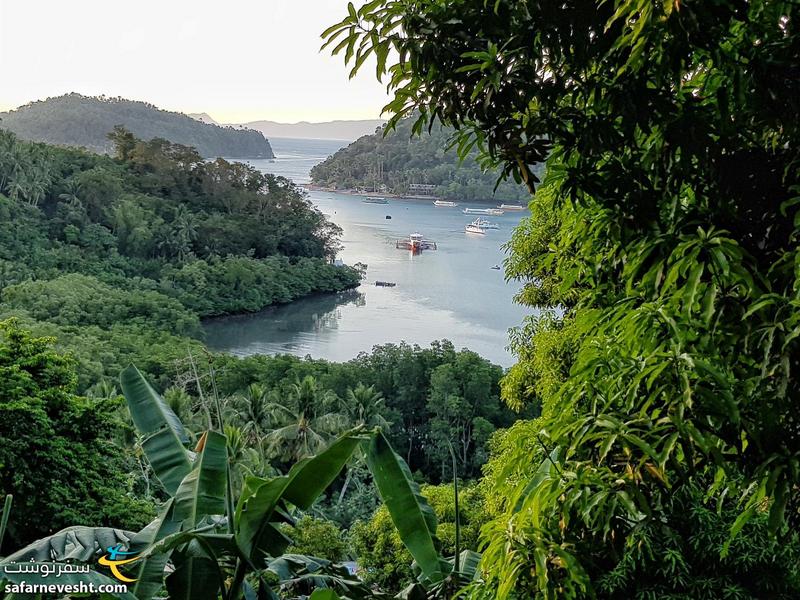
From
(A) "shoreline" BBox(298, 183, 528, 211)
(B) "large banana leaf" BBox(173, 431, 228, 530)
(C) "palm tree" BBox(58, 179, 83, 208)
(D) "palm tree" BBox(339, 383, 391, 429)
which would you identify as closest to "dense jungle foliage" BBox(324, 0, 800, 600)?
(B) "large banana leaf" BBox(173, 431, 228, 530)

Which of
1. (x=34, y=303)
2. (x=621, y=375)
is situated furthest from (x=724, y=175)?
(x=34, y=303)

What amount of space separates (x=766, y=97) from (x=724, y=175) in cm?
14

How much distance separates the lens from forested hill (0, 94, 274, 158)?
48906 millimetres

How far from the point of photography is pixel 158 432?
2.67 meters

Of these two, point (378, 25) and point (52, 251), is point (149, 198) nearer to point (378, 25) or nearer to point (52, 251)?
point (52, 251)

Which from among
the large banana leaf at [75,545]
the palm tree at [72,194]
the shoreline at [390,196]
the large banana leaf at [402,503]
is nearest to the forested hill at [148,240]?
the palm tree at [72,194]

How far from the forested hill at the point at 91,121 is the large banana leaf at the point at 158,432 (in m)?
47.7

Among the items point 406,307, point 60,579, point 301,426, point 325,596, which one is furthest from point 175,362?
point 406,307

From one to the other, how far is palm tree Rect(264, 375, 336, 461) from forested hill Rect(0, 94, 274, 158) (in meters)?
37.9

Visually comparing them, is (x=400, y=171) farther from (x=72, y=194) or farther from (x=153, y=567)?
(x=153, y=567)

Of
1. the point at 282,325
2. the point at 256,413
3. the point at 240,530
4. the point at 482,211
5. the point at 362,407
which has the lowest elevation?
the point at 282,325

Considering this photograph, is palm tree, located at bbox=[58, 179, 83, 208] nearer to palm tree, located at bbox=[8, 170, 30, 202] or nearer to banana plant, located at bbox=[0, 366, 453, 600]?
palm tree, located at bbox=[8, 170, 30, 202]

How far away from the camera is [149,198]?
106 ft

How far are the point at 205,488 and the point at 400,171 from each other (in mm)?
34558
